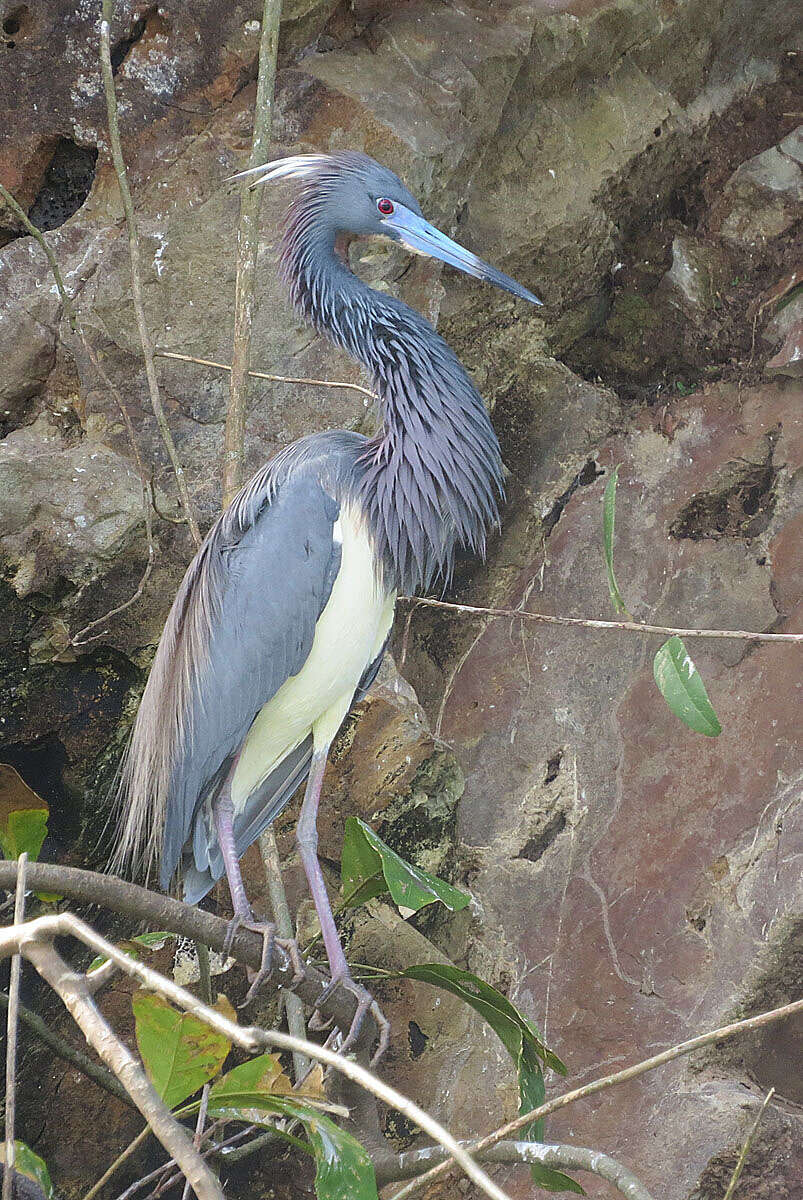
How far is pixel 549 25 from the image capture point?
2.61m

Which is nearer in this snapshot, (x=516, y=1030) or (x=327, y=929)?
(x=516, y=1030)

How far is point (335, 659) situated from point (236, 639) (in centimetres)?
18

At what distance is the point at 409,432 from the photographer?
1971 mm

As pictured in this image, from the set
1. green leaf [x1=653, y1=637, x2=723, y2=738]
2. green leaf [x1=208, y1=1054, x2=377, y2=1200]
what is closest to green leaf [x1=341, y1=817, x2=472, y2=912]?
green leaf [x1=208, y1=1054, x2=377, y2=1200]

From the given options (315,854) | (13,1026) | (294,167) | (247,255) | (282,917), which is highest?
(294,167)

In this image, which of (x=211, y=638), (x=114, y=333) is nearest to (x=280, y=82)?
(x=114, y=333)

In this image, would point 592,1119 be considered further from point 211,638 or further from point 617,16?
point 617,16

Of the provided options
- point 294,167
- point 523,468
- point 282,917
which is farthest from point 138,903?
point 523,468

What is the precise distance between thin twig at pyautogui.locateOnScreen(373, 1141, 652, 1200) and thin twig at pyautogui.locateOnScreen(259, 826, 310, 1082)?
44 centimetres

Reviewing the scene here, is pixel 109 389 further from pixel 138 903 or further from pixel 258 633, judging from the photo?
pixel 138 903

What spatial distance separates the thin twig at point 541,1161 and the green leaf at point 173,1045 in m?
0.37

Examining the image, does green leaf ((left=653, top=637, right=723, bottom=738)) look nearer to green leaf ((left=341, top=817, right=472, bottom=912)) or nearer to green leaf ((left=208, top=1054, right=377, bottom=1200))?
green leaf ((left=341, top=817, right=472, bottom=912))

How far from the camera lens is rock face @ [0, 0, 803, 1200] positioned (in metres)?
2.27

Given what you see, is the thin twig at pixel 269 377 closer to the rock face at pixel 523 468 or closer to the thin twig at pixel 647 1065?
the rock face at pixel 523 468
